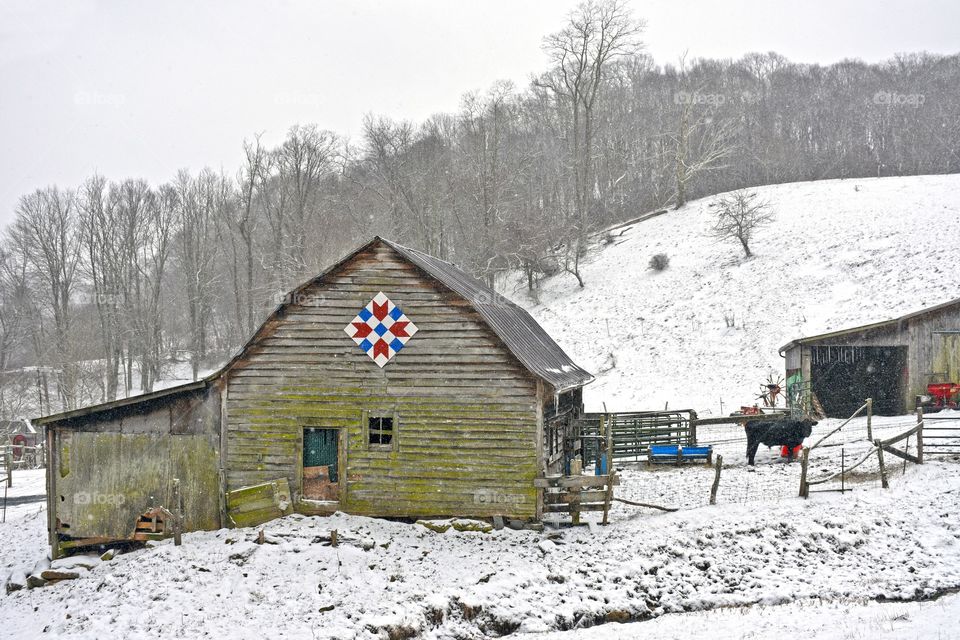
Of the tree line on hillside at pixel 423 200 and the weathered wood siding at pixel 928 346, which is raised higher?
the tree line on hillside at pixel 423 200

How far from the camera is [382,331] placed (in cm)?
1828

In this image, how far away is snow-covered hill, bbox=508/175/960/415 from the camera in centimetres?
3844

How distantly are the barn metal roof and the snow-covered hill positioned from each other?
47.6 feet

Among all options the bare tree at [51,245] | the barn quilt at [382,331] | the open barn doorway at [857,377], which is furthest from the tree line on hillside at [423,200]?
the barn quilt at [382,331]

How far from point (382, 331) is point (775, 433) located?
13491 millimetres

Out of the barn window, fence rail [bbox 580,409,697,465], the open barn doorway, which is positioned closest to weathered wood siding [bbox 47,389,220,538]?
the barn window

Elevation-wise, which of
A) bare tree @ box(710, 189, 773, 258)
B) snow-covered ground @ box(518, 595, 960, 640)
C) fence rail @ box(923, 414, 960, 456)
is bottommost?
snow-covered ground @ box(518, 595, 960, 640)

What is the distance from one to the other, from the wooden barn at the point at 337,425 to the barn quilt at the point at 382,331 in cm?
3

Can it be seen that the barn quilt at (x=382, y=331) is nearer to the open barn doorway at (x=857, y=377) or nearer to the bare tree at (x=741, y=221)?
the open barn doorway at (x=857, y=377)

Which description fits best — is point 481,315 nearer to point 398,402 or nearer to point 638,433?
point 398,402

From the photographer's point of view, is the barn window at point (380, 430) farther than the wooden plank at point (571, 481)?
Yes

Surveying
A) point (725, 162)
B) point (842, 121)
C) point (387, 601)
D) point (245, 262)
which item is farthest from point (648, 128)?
point (387, 601)

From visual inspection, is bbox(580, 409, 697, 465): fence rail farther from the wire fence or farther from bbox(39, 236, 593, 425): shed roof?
bbox(39, 236, 593, 425): shed roof

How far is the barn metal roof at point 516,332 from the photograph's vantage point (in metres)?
18.1
